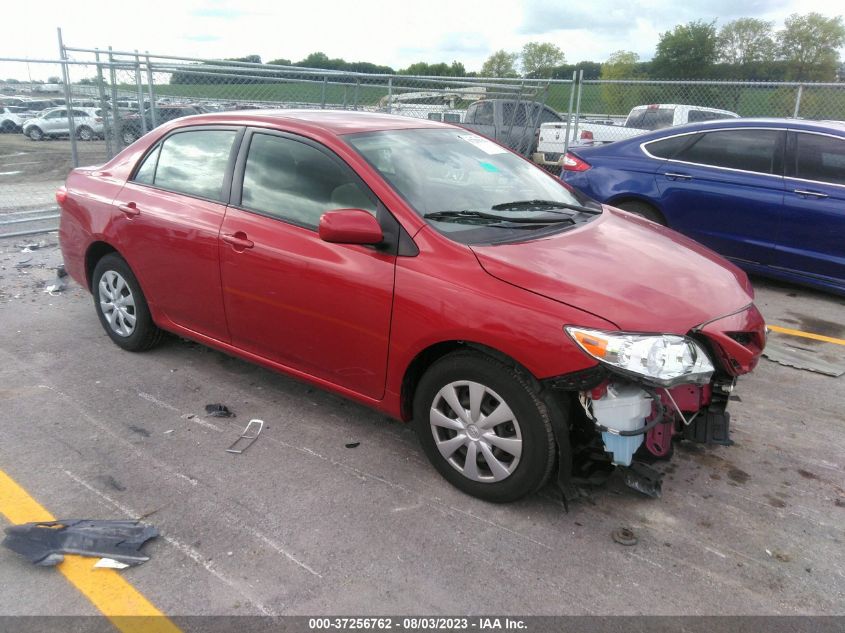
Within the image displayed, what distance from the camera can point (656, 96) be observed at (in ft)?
52.6

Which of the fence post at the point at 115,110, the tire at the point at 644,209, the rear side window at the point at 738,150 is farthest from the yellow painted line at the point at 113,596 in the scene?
the fence post at the point at 115,110

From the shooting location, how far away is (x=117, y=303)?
4570 millimetres

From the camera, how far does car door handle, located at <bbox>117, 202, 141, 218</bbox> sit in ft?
13.8

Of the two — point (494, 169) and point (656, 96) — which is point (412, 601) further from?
point (656, 96)

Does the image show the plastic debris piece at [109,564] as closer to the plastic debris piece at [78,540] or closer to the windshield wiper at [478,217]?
the plastic debris piece at [78,540]

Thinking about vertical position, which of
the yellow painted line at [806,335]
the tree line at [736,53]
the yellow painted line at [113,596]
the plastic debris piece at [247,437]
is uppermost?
the tree line at [736,53]

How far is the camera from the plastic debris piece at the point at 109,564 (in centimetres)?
257

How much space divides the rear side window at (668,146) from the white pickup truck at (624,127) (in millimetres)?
4617

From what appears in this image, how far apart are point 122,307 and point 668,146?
5.39 metres

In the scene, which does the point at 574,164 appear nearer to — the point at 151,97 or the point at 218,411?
the point at 218,411

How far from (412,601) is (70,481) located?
1808 millimetres

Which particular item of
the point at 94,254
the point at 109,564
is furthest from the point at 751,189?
the point at 109,564

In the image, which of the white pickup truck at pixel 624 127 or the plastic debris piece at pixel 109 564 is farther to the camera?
the white pickup truck at pixel 624 127

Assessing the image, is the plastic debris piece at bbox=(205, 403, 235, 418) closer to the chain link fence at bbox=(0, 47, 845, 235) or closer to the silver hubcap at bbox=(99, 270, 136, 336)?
the silver hubcap at bbox=(99, 270, 136, 336)
